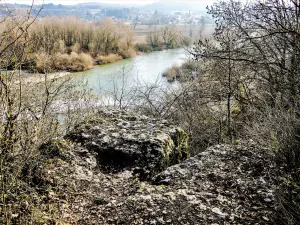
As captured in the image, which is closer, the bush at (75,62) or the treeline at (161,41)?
the bush at (75,62)

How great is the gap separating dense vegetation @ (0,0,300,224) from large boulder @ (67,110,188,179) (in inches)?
21.9

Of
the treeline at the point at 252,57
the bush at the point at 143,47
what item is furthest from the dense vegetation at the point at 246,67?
the bush at the point at 143,47

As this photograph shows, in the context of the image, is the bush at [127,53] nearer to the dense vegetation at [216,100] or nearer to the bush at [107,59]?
the bush at [107,59]

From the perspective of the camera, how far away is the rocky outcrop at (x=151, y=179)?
111 inches

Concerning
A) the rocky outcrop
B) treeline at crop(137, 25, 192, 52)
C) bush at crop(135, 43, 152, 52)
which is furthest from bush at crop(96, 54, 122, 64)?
the rocky outcrop

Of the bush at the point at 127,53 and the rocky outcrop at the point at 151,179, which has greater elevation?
the bush at the point at 127,53

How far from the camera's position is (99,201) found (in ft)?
9.95

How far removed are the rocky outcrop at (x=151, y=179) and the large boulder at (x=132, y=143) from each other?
1 cm

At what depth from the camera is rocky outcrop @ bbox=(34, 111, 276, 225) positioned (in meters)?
2.81

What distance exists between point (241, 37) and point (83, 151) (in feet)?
19.6

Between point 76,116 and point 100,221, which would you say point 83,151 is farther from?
point 76,116

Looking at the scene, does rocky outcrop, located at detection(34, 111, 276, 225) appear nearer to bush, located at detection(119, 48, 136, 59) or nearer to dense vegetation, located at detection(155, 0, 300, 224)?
dense vegetation, located at detection(155, 0, 300, 224)

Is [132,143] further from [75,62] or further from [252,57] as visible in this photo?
[75,62]

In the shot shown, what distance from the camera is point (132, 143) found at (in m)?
4.24
